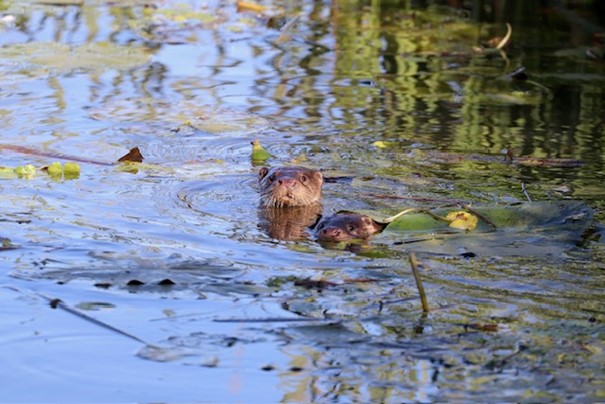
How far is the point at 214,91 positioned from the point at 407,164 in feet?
9.17

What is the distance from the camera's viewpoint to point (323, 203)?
24.8 feet

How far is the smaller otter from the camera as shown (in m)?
6.28

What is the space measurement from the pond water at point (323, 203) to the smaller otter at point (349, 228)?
0.31ft

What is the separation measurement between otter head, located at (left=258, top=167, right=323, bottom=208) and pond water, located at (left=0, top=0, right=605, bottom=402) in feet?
0.45

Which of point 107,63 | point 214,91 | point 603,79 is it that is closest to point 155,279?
Result: point 214,91

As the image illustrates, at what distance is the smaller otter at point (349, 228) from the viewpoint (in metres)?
6.28

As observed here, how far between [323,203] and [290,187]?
44 cm

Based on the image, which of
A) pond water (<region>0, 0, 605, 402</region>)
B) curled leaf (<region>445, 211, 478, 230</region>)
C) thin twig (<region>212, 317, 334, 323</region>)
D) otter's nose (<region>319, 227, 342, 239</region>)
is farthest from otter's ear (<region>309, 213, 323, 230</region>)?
thin twig (<region>212, 317, 334, 323</region>)

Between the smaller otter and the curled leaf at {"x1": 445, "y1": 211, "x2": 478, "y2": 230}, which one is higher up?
the curled leaf at {"x1": 445, "y1": 211, "x2": 478, "y2": 230}

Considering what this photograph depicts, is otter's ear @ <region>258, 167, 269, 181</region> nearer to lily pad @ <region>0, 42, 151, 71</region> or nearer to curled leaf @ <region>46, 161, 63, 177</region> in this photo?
curled leaf @ <region>46, 161, 63, 177</region>

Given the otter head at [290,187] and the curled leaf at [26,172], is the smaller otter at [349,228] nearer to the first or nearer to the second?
the otter head at [290,187]

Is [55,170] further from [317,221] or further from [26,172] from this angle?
[317,221]

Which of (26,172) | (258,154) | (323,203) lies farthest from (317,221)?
(26,172)

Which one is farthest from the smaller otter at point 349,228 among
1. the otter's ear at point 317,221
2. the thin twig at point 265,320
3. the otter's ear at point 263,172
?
the thin twig at point 265,320
